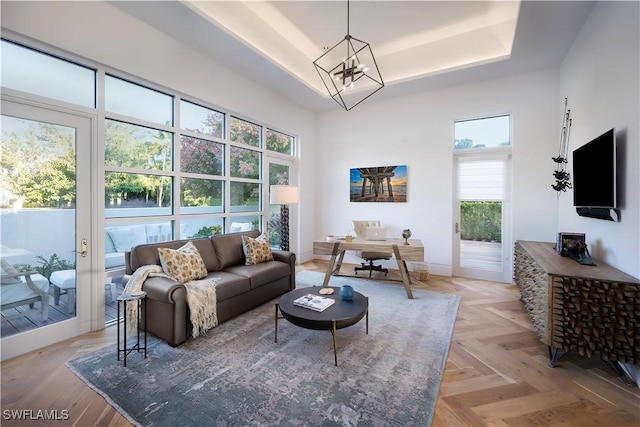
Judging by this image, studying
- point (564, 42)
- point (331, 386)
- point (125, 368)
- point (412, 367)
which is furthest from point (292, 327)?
point (564, 42)

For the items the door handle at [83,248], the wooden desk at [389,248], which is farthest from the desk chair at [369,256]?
the door handle at [83,248]

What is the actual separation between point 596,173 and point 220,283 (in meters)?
3.79

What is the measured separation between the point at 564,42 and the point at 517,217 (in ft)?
7.83

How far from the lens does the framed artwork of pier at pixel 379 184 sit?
209 inches

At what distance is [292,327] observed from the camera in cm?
282

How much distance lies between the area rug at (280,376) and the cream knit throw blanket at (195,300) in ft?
0.45

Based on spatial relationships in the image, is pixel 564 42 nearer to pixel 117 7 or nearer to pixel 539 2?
pixel 539 2

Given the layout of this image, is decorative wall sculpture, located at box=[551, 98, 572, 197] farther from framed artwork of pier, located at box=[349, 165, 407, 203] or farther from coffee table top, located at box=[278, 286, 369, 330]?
coffee table top, located at box=[278, 286, 369, 330]

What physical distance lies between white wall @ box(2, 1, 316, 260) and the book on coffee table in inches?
121

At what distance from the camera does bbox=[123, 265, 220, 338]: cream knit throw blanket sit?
2.54 m

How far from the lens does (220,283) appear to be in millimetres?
2863

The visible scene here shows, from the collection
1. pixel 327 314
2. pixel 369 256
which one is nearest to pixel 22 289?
pixel 327 314

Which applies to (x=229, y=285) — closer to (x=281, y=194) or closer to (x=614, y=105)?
(x=281, y=194)

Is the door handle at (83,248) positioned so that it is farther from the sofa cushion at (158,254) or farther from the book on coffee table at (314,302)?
the book on coffee table at (314,302)
